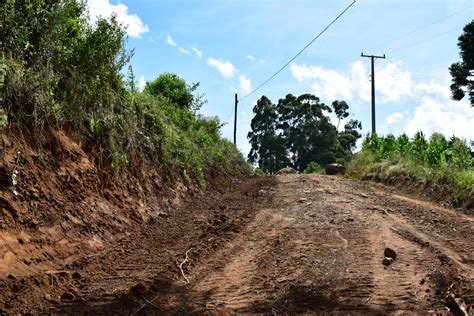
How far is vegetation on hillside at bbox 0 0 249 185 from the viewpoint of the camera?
581 centimetres

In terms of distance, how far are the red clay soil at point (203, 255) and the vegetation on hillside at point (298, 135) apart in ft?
142

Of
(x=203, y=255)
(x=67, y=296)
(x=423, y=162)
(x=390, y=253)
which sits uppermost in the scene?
(x=423, y=162)

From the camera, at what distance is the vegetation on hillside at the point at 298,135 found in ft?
169

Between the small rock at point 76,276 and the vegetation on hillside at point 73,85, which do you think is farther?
the vegetation on hillside at point 73,85

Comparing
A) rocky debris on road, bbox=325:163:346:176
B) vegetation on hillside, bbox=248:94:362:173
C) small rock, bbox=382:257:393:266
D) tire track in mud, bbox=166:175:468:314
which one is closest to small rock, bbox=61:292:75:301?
tire track in mud, bbox=166:175:468:314

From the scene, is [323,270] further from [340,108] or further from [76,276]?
[340,108]

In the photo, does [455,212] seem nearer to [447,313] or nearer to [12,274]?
[447,313]

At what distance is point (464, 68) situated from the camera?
22.9 meters

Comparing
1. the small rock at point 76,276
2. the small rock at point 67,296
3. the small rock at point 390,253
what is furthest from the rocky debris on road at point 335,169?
the small rock at point 67,296

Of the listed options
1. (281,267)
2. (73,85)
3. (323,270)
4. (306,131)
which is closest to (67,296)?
(281,267)

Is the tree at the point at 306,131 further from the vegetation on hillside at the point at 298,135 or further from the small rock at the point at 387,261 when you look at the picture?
the small rock at the point at 387,261

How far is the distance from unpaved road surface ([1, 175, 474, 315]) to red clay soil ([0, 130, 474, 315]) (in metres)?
0.02

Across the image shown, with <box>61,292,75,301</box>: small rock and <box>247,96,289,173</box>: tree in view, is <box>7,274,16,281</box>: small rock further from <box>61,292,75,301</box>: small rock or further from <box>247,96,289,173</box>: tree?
<box>247,96,289,173</box>: tree

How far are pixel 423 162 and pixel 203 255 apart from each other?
39.1ft
